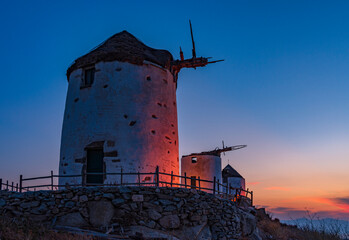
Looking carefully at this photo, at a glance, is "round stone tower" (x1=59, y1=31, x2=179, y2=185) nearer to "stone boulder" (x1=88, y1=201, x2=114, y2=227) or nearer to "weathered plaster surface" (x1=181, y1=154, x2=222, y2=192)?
"stone boulder" (x1=88, y1=201, x2=114, y2=227)

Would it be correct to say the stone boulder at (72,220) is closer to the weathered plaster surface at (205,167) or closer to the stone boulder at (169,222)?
the stone boulder at (169,222)

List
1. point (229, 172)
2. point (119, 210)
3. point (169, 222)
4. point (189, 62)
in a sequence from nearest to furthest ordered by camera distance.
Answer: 1. point (119, 210)
2. point (169, 222)
3. point (189, 62)
4. point (229, 172)

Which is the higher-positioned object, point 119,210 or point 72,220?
point 119,210

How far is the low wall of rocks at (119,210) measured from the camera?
10703 millimetres

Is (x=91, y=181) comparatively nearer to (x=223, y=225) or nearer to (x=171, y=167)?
(x=171, y=167)

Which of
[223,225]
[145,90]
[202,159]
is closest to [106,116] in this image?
[145,90]

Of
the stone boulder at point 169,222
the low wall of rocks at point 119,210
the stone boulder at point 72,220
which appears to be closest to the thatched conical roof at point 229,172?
the low wall of rocks at point 119,210

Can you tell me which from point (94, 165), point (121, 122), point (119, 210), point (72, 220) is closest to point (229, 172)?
point (121, 122)

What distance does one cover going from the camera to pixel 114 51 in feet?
49.1

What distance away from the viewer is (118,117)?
14.1 m

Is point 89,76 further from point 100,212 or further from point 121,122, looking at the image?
point 100,212

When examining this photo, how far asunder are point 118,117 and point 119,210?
4.39 m

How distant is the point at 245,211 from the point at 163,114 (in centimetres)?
542

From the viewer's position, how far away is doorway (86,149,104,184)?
13906mm
